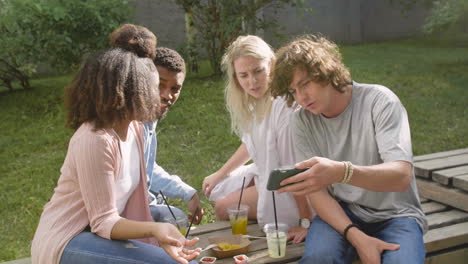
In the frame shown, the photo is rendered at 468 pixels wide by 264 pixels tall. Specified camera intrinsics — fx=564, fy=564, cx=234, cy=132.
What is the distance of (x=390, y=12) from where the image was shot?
1262 cm

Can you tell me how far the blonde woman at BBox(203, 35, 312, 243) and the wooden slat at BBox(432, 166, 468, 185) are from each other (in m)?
0.94

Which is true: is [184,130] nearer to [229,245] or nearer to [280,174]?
[229,245]

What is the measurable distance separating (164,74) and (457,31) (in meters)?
11.0

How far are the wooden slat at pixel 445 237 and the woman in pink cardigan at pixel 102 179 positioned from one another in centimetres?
134

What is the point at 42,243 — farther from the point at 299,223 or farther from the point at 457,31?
the point at 457,31

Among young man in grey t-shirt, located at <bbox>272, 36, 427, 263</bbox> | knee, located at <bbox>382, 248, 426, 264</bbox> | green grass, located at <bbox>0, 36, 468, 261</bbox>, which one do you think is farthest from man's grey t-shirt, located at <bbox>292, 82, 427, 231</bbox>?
green grass, located at <bbox>0, 36, 468, 261</bbox>

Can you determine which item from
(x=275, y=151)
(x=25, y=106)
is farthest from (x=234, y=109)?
(x=25, y=106)

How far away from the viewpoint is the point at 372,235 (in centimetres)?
273

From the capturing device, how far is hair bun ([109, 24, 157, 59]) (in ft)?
8.98

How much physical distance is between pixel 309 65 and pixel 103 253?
4.06 ft

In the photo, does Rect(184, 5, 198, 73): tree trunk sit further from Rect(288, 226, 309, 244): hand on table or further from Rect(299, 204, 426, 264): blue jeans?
Rect(299, 204, 426, 264): blue jeans

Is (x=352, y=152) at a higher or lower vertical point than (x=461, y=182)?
higher

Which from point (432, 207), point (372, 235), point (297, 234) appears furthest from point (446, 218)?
point (297, 234)

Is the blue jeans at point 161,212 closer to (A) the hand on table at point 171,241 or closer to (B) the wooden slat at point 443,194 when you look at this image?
(A) the hand on table at point 171,241
